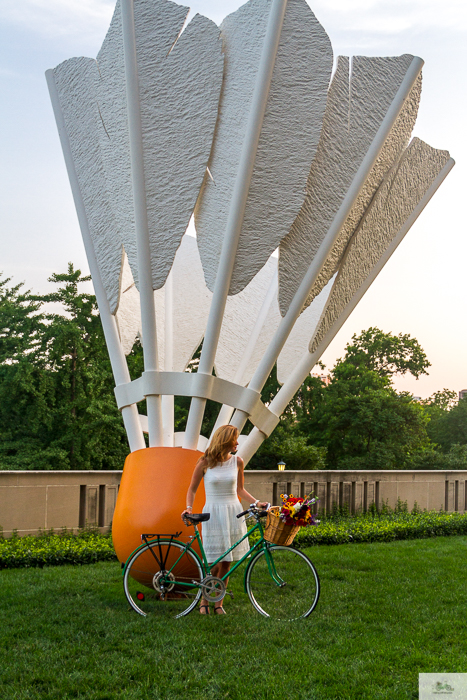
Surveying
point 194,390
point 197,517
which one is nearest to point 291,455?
point 194,390

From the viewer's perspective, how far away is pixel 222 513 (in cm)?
500

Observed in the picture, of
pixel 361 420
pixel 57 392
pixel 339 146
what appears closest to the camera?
pixel 339 146

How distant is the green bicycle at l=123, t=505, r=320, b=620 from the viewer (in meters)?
4.79

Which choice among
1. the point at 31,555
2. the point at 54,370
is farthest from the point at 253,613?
the point at 54,370

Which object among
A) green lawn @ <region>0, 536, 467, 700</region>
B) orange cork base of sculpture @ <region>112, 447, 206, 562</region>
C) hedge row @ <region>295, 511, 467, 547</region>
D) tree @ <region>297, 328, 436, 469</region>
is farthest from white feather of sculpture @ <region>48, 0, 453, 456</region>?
tree @ <region>297, 328, 436, 469</region>

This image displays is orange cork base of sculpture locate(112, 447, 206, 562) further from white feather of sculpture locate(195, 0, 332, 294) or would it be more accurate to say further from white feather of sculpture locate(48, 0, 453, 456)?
white feather of sculpture locate(195, 0, 332, 294)

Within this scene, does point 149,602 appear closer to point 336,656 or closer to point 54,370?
point 336,656

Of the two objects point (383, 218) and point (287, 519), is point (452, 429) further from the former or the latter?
point (287, 519)

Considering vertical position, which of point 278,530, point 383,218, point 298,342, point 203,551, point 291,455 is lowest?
point 291,455

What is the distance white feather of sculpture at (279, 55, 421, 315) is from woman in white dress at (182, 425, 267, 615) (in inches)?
65.8

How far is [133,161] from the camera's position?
587 cm

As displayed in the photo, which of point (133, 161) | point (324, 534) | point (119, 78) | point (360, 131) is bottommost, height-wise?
point (324, 534)

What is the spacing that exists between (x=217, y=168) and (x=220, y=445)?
103 inches

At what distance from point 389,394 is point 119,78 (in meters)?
18.2
